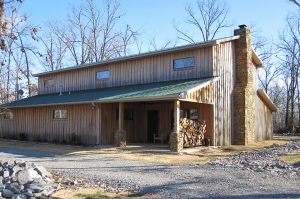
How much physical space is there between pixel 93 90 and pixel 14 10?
16311 millimetres

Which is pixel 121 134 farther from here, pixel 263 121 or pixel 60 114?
pixel 263 121

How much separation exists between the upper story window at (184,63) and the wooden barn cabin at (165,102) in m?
0.06

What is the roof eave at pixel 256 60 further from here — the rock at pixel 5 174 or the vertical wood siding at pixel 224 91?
the rock at pixel 5 174

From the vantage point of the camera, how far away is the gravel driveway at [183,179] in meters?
8.80

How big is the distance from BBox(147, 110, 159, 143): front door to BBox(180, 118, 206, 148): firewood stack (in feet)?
13.5

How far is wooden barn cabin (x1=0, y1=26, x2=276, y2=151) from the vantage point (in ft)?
65.2

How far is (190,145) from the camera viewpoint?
63.1ft

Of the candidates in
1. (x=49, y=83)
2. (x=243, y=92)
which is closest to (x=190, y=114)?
(x=243, y=92)

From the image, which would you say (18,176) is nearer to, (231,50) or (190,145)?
(190,145)

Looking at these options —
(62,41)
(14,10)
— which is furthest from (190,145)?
(62,41)

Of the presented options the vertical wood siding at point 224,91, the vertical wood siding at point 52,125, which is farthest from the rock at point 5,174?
the vertical wood siding at point 224,91

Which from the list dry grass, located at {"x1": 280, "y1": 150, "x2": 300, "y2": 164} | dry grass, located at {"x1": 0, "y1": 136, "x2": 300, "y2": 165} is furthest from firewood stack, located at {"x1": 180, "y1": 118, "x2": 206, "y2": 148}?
dry grass, located at {"x1": 280, "y1": 150, "x2": 300, "y2": 164}

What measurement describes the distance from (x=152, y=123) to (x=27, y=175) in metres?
14.2

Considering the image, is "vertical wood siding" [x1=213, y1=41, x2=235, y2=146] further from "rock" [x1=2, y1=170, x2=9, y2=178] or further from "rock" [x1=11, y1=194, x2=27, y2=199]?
"rock" [x1=11, y1=194, x2=27, y2=199]
